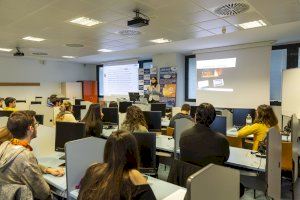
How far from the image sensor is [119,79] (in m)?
12.0

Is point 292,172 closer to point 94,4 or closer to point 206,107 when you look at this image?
point 206,107

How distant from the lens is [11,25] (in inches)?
189

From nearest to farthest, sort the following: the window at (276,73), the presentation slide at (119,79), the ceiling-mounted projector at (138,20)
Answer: the ceiling-mounted projector at (138,20) < the window at (276,73) < the presentation slide at (119,79)

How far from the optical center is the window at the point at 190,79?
379 inches

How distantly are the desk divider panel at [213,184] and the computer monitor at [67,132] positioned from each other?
1.92m

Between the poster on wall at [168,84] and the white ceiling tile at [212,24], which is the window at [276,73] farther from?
the white ceiling tile at [212,24]

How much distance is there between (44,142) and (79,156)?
124cm

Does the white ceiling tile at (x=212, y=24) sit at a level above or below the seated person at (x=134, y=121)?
above

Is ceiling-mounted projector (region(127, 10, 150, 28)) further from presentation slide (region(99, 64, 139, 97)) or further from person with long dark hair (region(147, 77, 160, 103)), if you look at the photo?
presentation slide (region(99, 64, 139, 97))

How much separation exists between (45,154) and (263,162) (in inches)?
109

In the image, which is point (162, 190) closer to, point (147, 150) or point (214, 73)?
point (147, 150)

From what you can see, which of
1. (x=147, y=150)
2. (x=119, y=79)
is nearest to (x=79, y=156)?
(x=147, y=150)

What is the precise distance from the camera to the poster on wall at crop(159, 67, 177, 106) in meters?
9.33

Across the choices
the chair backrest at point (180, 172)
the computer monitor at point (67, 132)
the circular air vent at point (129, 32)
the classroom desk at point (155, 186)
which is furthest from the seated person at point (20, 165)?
the circular air vent at point (129, 32)
